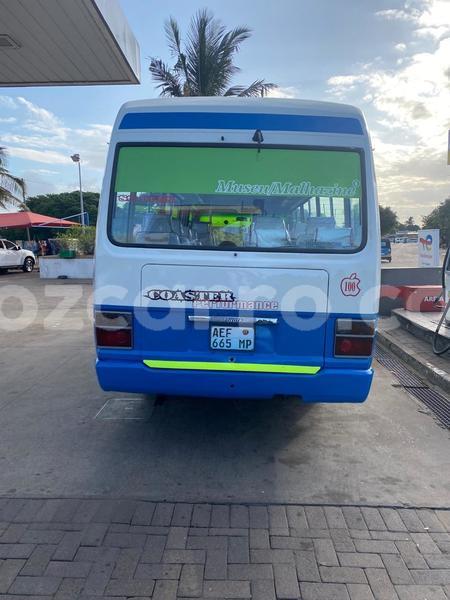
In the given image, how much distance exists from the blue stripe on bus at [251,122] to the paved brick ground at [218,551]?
2.94 m

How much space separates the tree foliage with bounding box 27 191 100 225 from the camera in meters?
57.1

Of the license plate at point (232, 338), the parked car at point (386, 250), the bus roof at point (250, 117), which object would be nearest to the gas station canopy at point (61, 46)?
the bus roof at point (250, 117)

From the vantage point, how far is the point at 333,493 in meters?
3.64

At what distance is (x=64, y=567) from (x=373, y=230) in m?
3.24

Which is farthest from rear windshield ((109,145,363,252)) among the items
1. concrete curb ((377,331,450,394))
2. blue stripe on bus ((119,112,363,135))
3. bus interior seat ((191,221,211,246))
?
concrete curb ((377,331,450,394))

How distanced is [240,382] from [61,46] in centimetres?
681

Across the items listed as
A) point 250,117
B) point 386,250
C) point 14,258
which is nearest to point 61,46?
point 250,117

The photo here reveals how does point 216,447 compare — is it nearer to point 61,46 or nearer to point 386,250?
point 61,46

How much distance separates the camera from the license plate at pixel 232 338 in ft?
12.8

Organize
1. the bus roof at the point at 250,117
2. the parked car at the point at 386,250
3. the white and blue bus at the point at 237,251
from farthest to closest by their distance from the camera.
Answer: the parked car at the point at 386,250 → the bus roof at the point at 250,117 → the white and blue bus at the point at 237,251

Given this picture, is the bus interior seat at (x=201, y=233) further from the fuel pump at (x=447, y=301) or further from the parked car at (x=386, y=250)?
the parked car at (x=386, y=250)

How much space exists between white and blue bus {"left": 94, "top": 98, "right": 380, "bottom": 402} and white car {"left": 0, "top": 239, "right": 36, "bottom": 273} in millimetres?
22082

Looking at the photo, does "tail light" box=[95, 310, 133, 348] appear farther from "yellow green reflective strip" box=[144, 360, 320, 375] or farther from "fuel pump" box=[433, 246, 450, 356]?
"fuel pump" box=[433, 246, 450, 356]

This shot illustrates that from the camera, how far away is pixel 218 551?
9.65ft
